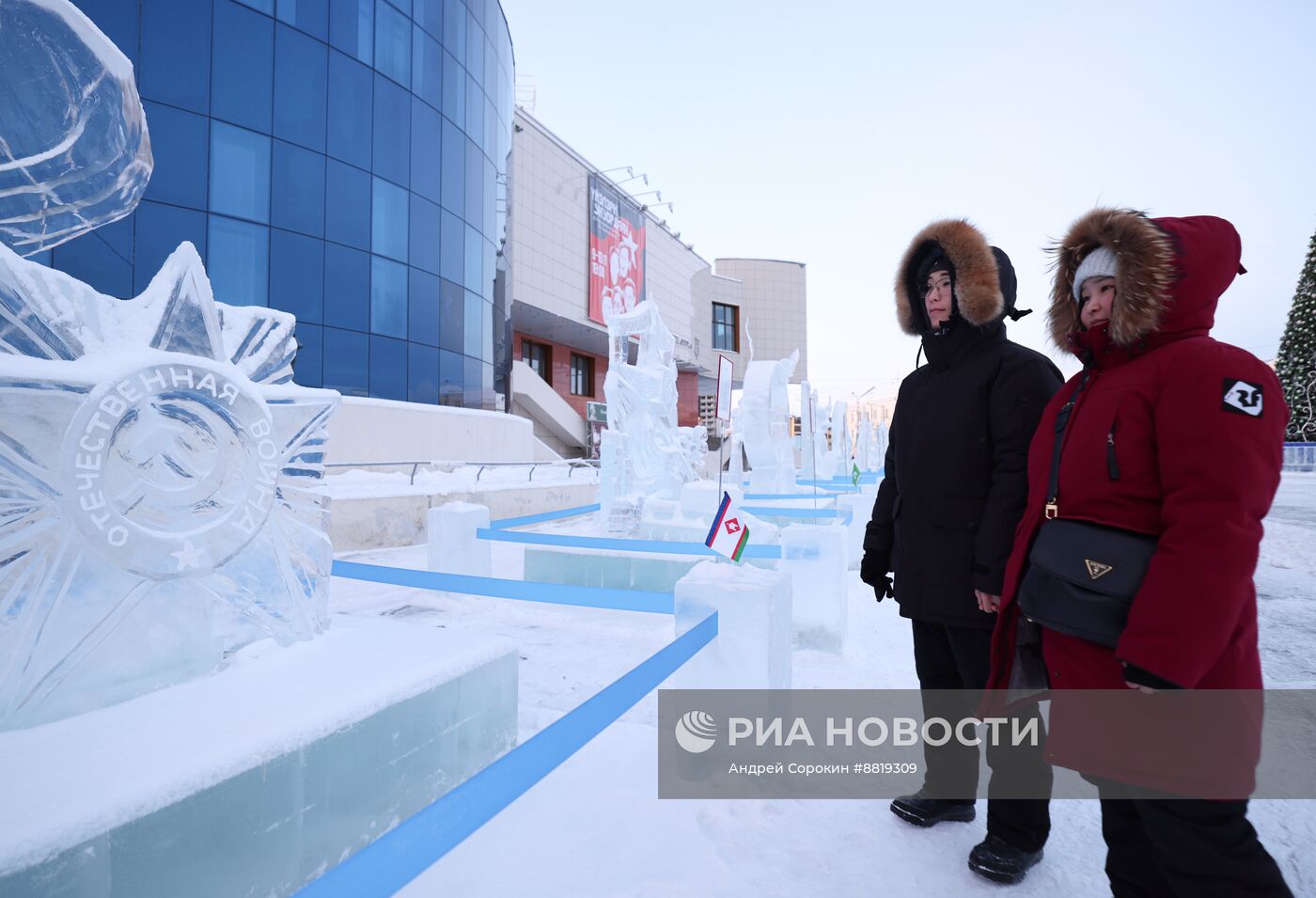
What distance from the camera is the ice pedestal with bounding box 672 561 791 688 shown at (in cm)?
275

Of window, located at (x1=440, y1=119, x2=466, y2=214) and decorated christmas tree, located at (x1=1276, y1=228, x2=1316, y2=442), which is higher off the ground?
window, located at (x1=440, y1=119, x2=466, y2=214)

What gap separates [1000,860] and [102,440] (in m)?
3.10

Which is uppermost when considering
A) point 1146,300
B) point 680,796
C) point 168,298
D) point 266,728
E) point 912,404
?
point 168,298

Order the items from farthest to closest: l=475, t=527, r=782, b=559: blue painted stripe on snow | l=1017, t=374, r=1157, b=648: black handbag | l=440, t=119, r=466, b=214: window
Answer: l=440, t=119, r=466, b=214: window → l=475, t=527, r=782, b=559: blue painted stripe on snow → l=1017, t=374, r=1157, b=648: black handbag

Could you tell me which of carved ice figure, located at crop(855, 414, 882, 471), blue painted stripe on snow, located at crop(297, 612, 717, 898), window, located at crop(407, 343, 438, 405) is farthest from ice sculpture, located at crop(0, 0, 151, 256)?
carved ice figure, located at crop(855, 414, 882, 471)

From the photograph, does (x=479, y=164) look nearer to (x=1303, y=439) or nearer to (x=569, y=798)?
(x=569, y=798)

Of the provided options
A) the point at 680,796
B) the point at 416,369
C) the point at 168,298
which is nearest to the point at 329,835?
the point at 680,796

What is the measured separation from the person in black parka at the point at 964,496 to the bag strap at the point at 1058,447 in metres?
0.29

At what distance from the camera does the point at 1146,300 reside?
60.0 inches

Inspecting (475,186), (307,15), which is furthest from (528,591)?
(475,186)

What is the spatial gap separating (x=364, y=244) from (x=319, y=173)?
155cm

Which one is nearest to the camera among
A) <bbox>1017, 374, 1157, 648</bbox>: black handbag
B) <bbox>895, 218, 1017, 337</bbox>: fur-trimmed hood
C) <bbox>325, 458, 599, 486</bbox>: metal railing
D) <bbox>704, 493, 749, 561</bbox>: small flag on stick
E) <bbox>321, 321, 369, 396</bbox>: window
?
<bbox>1017, 374, 1157, 648</bbox>: black handbag

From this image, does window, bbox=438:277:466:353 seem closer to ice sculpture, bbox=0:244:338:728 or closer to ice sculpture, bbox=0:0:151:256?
ice sculpture, bbox=0:244:338:728

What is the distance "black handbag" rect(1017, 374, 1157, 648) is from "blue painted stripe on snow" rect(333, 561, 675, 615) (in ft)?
5.87
